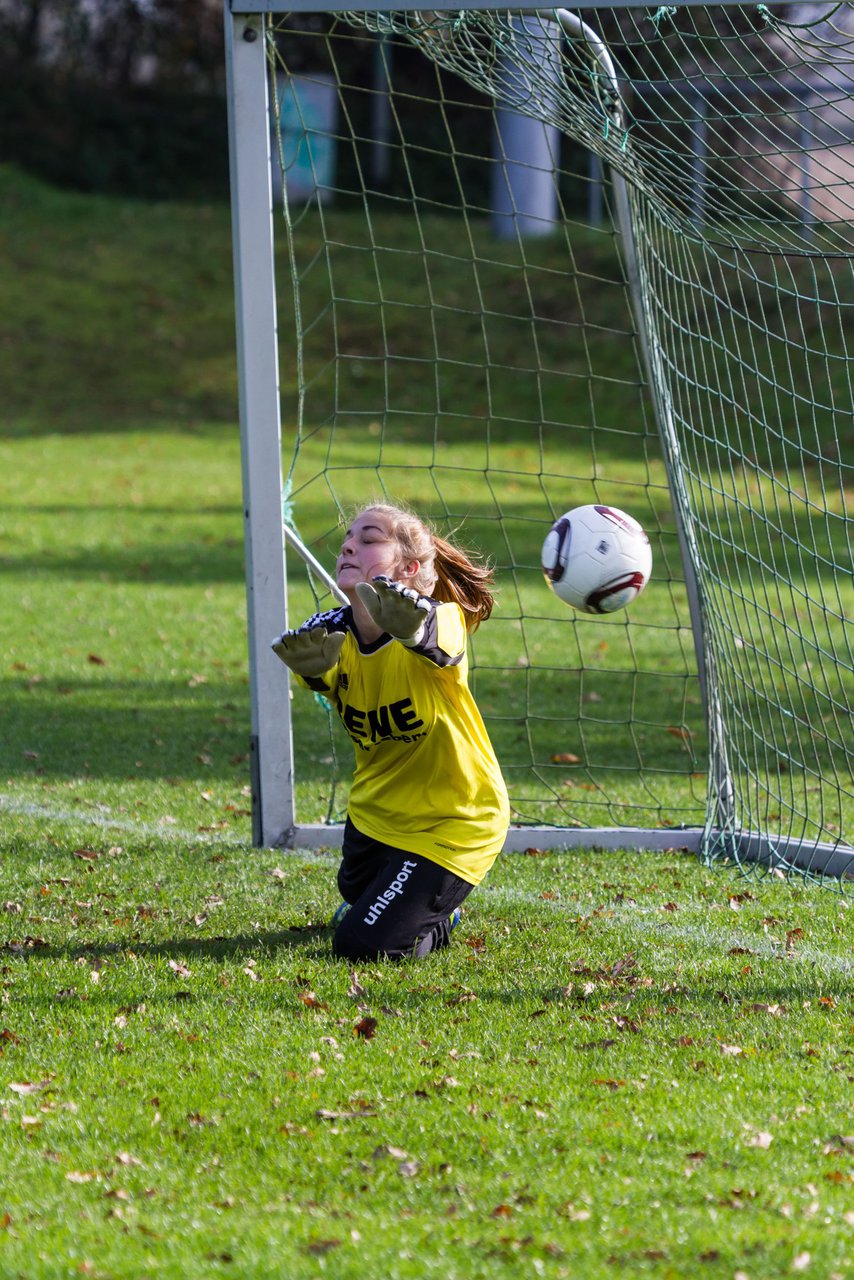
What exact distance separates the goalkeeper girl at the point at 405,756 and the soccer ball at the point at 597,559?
0.38 metres

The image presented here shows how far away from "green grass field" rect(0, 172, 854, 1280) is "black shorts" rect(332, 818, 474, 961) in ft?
0.33

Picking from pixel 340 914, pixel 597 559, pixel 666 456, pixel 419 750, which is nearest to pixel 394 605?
pixel 419 750

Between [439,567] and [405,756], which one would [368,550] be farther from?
[405,756]

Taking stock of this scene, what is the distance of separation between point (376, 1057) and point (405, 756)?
109cm

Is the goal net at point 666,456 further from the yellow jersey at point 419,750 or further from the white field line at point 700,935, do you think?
the white field line at point 700,935

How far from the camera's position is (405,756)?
14.3 ft

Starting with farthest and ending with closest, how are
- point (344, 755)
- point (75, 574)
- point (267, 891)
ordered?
point (75, 574)
point (344, 755)
point (267, 891)

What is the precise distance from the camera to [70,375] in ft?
69.9

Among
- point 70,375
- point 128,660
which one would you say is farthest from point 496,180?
point 128,660

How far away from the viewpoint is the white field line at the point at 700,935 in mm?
4246

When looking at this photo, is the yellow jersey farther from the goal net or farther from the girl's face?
the goal net

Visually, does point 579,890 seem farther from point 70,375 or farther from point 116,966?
point 70,375

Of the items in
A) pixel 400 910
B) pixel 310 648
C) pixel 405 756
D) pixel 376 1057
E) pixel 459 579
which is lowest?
pixel 376 1057

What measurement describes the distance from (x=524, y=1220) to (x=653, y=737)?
16.2 feet
